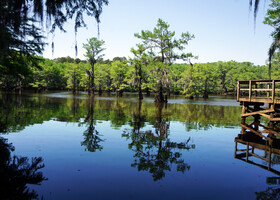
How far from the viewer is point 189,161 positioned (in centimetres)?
777

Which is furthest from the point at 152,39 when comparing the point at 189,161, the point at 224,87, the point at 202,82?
the point at 224,87

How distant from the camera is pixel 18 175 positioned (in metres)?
5.70

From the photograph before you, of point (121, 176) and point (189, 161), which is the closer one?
point (121, 176)

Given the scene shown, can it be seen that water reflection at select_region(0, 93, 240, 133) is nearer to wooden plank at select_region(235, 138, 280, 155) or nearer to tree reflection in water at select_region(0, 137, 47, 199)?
wooden plank at select_region(235, 138, 280, 155)

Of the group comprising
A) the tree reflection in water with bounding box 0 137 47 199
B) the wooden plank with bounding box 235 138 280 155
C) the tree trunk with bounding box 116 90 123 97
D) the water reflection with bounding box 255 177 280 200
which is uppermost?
the tree trunk with bounding box 116 90 123 97

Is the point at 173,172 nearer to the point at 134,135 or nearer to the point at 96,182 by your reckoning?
the point at 96,182

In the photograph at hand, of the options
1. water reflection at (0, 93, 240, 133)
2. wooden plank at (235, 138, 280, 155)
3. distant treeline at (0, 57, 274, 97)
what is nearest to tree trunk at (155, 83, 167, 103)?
A: distant treeline at (0, 57, 274, 97)

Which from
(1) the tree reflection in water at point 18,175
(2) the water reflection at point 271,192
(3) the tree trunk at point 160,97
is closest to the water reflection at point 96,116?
(1) the tree reflection in water at point 18,175

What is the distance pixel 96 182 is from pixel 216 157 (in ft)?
16.1

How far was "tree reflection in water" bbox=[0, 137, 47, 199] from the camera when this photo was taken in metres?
4.80

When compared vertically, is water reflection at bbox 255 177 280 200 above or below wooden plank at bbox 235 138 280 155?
above

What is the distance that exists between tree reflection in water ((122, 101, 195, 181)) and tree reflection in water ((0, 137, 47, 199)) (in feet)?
9.74

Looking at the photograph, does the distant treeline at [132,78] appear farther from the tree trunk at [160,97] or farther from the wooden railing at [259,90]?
the wooden railing at [259,90]

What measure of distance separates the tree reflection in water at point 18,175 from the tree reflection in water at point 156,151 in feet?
9.74
